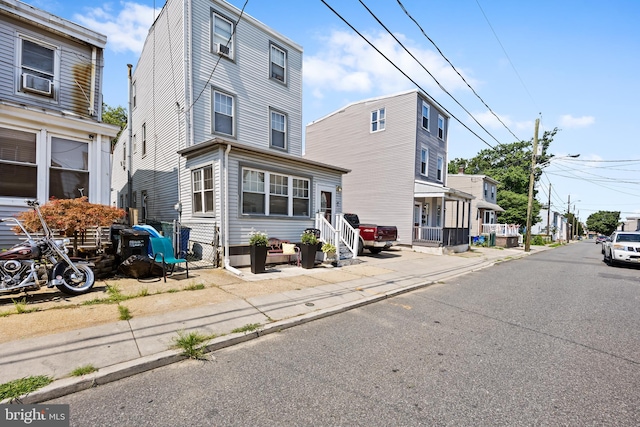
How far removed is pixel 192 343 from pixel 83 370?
1.12 metres

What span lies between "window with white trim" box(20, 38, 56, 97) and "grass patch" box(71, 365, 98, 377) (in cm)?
992

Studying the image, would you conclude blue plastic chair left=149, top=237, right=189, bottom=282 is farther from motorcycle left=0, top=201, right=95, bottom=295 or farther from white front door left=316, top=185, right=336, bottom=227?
white front door left=316, top=185, right=336, bottom=227

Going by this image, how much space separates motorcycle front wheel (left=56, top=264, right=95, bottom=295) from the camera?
5.66 meters

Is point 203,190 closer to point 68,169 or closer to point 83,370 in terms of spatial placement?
point 68,169

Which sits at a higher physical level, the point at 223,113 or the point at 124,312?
the point at 223,113

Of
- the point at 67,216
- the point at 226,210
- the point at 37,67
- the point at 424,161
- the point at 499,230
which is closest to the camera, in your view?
A: the point at 67,216

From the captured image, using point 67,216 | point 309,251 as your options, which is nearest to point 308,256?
point 309,251

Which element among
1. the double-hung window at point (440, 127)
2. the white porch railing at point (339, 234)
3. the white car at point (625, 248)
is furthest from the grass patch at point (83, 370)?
the double-hung window at point (440, 127)

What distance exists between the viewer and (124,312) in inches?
193

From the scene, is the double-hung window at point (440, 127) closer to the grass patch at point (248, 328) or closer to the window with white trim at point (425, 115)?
the window with white trim at point (425, 115)

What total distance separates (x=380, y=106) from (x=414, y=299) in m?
15.5

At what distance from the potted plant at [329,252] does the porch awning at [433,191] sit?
8.69m

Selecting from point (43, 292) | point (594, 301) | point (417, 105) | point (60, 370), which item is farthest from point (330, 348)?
point (417, 105)

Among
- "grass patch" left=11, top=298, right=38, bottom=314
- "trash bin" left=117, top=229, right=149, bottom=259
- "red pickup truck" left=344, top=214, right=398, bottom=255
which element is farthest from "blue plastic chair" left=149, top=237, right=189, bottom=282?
"red pickup truck" left=344, top=214, right=398, bottom=255
